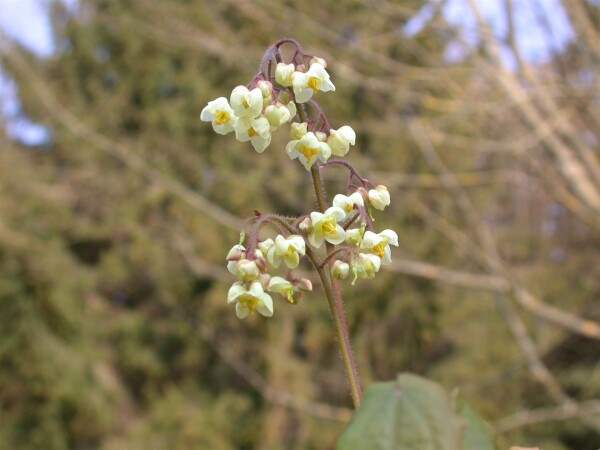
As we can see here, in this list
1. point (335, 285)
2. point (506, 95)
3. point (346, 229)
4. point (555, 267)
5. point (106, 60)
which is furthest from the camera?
point (106, 60)

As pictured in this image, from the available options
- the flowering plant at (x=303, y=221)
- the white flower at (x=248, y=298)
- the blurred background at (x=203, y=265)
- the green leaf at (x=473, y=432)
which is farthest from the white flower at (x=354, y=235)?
the blurred background at (x=203, y=265)

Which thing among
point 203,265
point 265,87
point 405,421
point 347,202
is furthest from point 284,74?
point 203,265

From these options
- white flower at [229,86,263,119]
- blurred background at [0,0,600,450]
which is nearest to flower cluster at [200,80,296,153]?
white flower at [229,86,263,119]

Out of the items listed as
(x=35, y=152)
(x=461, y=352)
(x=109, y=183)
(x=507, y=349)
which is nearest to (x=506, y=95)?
(x=507, y=349)

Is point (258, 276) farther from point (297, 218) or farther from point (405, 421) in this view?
point (405, 421)

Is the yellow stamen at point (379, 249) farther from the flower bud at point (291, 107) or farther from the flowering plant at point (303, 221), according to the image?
the flower bud at point (291, 107)

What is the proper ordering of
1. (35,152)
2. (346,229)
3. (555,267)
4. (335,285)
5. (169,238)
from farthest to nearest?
(35,152) < (169,238) < (555,267) < (346,229) < (335,285)

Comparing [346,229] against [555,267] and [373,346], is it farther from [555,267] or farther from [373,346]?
[373,346]
